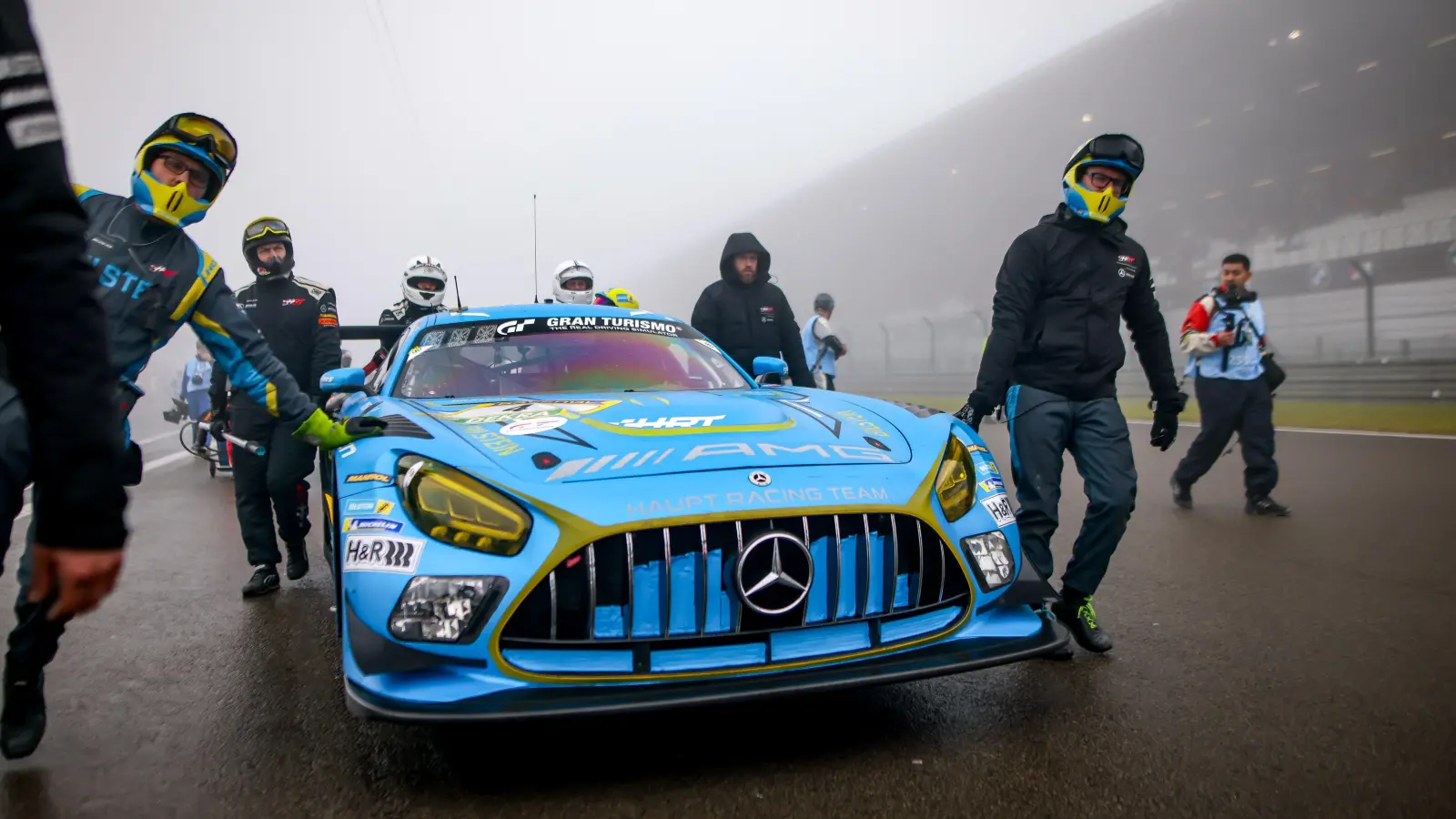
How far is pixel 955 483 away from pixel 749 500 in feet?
2.37

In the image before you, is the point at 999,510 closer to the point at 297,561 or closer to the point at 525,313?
the point at 525,313

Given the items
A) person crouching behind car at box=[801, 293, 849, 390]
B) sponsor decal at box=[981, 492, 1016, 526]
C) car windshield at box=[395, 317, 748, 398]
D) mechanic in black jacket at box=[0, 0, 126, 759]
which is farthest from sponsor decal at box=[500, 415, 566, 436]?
person crouching behind car at box=[801, 293, 849, 390]

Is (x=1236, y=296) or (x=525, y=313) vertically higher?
(x=1236, y=296)

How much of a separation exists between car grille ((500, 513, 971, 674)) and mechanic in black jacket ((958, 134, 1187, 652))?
58.0 inches

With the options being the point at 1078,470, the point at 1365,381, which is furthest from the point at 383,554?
the point at 1365,381

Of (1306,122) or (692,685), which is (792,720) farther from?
(1306,122)

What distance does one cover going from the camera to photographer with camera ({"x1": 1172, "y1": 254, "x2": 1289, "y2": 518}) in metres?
6.79

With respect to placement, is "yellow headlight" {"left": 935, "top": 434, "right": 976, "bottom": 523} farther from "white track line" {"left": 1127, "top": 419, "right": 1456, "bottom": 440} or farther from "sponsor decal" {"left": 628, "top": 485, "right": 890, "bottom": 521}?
"white track line" {"left": 1127, "top": 419, "right": 1456, "bottom": 440}

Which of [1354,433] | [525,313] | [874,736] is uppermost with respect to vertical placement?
[525,313]

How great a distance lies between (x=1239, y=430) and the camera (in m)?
6.95

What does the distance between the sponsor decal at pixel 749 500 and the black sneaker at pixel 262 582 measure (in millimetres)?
3324

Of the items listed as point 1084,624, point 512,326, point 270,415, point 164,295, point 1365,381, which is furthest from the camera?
point 1365,381

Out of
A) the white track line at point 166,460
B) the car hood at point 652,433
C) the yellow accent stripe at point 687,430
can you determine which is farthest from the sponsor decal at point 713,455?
the white track line at point 166,460

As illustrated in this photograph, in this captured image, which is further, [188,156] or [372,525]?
[188,156]
